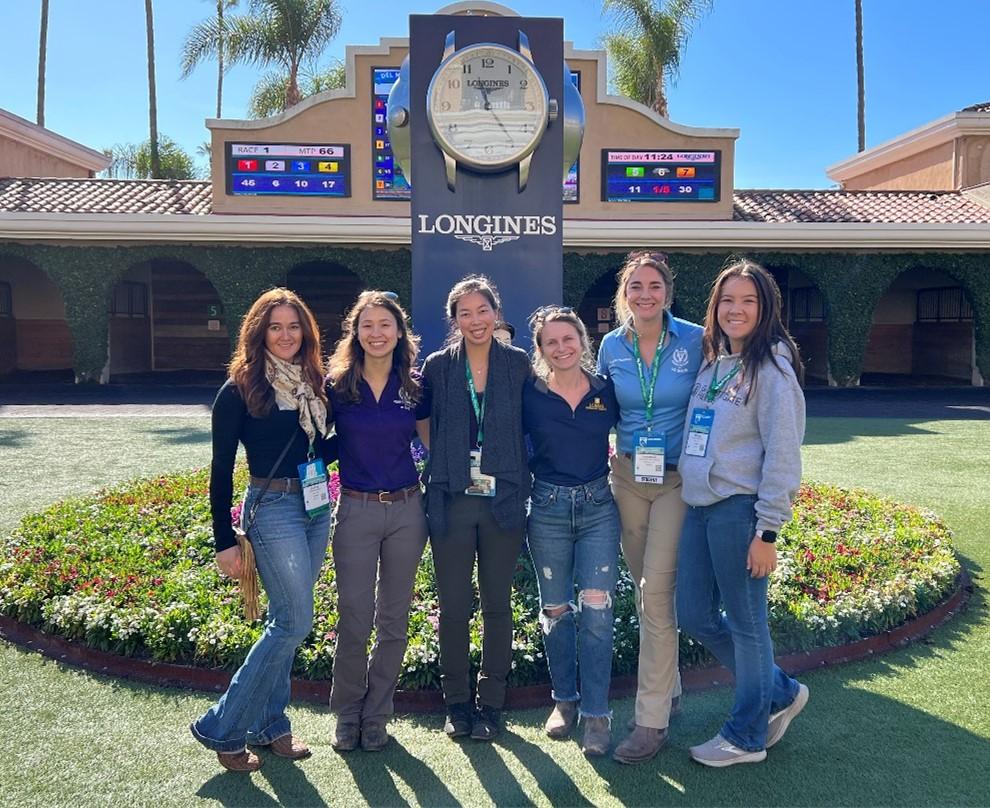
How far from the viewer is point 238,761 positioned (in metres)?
2.95

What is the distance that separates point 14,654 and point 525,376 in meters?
2.94

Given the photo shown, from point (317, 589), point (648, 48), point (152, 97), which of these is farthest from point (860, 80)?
point (317, 589)

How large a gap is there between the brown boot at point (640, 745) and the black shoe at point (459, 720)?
577mm

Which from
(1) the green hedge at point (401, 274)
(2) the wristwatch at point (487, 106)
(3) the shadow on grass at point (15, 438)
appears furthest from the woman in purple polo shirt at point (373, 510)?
(1) the green hedge at point (401, 274)

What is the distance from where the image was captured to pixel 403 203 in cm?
1638

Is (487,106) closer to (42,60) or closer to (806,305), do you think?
(806,305)

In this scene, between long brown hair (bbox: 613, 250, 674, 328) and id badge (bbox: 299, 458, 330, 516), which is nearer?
id badge (bbox: 299, 458, 330, 516)

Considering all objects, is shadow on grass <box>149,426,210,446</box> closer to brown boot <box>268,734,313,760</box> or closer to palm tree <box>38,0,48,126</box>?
brown boot <box>268,734,313,760</box>

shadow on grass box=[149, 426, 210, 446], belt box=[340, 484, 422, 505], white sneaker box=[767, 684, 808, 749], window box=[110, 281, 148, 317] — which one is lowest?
white sneaker box=[767, 684, 808, 749]

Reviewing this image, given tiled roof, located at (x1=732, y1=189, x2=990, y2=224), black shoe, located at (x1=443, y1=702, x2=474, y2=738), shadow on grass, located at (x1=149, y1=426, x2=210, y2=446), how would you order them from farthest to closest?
tiled roof, located at (x1=732, y1=189, x2=990, y2=224), shadow on grass, located at (x1=149, y1=426, x2=210, y2=446), black shoe, located at (x1=443, y1=702, x2=474, y2=738)

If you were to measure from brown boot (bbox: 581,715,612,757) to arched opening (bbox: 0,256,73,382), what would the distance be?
62.2 feet

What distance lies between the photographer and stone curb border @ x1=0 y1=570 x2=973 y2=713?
11.7 feet

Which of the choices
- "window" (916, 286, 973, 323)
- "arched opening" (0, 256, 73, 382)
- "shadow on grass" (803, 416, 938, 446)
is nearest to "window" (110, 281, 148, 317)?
"arched opening" (0, 256, 73, 382)

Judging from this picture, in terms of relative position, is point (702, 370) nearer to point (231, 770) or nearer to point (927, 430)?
point (231, 770)
